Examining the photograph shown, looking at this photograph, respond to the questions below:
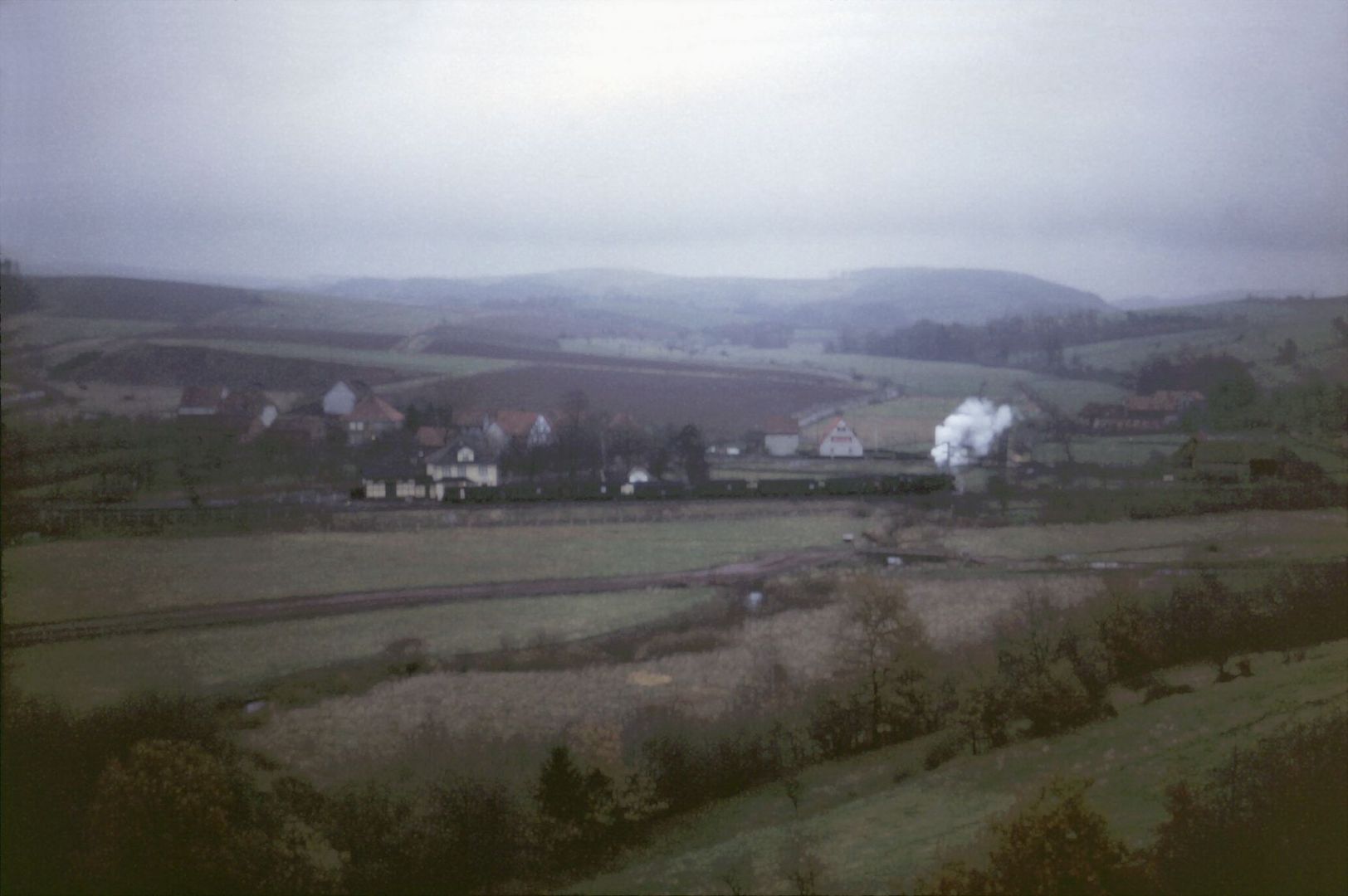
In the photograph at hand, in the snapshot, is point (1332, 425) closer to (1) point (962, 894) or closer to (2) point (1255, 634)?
(2) point (1255, 634)

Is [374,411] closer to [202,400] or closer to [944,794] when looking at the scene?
[202,400]

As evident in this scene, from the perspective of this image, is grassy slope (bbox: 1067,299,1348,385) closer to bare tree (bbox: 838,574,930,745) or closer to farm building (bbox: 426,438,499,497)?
bare tree (bbox: 838,574,930,745)

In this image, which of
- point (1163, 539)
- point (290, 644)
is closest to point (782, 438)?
point (1163, 539)

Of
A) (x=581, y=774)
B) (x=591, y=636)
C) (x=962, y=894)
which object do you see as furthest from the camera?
(x=591, y=636)

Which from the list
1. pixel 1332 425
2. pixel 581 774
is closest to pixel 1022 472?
pixel 1332 425

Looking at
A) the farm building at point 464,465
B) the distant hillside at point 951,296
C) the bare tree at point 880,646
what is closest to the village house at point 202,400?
the farm building at point 464,465

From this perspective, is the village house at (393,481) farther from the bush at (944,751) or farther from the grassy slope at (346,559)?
the bush at (944,751)
